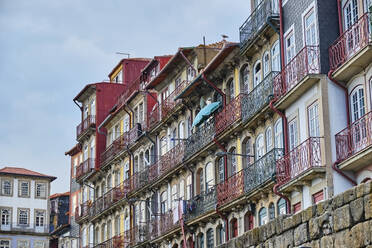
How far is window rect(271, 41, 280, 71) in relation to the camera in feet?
97.1

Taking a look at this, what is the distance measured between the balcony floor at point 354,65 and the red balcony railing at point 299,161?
6.00 feet

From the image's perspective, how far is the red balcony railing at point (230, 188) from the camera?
1256 inches

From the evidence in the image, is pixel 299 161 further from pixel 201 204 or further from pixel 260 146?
pixel 201 204

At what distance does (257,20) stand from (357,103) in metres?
7.35

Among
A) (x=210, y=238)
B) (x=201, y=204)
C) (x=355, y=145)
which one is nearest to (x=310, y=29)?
(x=355, y=145)

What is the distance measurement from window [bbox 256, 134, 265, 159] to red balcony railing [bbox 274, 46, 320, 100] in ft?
9.84

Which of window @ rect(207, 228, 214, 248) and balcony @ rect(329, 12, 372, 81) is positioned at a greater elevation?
balcony @ rect(329, 12, 372, 81)

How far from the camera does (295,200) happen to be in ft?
89.2

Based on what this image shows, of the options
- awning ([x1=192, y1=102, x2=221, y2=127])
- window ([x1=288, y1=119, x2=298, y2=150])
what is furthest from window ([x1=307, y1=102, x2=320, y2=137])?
awning ([x1=192, y1=102, x2=221, y2=127])

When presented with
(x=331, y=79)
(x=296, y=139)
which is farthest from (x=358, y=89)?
(x=296, y=139)

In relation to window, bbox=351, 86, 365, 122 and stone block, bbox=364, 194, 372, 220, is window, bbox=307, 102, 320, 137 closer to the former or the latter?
window, bbox=351, 86, 365, 122

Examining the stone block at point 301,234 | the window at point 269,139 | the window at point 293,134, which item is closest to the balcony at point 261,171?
the window at point 293,134

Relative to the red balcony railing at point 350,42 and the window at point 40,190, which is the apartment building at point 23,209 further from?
the red balcony railing at point 350,42

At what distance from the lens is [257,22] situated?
30781 mm
